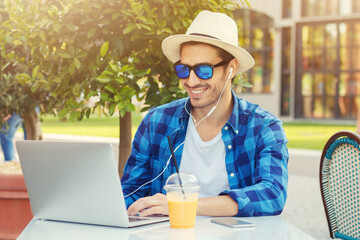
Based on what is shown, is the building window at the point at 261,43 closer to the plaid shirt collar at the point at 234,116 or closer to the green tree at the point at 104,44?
the green tree at the point at 104,44

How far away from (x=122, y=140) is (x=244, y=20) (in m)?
25.0

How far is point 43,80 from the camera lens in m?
3.63

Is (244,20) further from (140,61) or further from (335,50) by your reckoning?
(140,61)

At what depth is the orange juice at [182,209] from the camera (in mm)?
1930

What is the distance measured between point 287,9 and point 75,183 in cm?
2640

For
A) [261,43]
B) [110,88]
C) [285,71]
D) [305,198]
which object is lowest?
[305,198]

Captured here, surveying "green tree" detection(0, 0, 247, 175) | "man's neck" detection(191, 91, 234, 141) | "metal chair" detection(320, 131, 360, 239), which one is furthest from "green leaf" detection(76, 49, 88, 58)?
"metal chair" detection(320, 131, 360, 239)

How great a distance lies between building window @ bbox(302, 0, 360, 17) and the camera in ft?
83.7

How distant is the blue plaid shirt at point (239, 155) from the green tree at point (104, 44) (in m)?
0.52

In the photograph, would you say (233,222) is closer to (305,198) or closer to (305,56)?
(305,198)

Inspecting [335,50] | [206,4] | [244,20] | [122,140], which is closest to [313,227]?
[122,140]

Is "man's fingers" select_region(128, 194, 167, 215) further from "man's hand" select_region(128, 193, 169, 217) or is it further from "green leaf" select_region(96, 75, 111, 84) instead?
"green leaf" select_region(96, 75, 111, 84)

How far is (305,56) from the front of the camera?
26688 mm

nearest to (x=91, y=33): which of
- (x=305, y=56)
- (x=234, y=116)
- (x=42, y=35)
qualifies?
(x=42, y=35)
